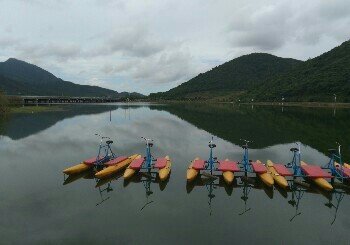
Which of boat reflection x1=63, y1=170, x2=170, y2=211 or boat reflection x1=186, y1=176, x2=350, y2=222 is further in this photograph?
boat reflection x1=63, y1=170, x2=170, y2=211

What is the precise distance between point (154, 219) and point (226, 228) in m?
5.21

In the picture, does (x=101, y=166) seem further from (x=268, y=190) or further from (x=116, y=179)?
(x=268, y=190)

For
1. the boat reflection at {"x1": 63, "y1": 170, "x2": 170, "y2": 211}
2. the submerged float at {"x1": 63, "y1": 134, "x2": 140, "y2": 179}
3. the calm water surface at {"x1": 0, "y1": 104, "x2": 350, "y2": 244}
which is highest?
the submerged float at {"x1": 63, "y1": 134, "x2": 140, "y2": 179}

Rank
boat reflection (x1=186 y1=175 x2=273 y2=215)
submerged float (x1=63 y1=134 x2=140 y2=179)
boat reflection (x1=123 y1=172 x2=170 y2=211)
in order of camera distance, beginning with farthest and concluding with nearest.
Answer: submerged float (x1=63 y1=134 x2=140 y2=179) < boat reflection (x1=123 y1=172 x2=170 y2=211) < boat reflection (x1=186 y1=175 x2=273 y2=215)

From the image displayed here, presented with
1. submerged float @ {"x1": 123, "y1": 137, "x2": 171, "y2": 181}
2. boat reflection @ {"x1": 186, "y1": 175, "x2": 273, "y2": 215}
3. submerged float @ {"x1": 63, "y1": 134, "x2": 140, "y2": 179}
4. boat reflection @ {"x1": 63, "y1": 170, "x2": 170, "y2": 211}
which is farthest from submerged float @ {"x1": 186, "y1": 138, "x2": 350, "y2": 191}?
submerged float @ {"x1": 63, "y1": 134, "x2": 140, "y2": 179}

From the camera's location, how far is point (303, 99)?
187 meters

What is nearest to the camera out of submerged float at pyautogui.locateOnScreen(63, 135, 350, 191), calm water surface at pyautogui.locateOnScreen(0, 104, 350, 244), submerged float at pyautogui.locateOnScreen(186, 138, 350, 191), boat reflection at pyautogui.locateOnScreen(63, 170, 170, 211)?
calm water surface at pyautogui.locateOnScreen(0, 104, 350, 244)

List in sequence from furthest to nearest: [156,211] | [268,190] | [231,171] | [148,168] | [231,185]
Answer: [148,168]
[231,171]
[231,185]
[268,190]
[156,211]

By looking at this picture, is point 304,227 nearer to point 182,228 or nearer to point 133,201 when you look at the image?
point 182,228

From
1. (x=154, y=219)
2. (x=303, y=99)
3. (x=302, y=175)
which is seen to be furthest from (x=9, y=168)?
(x=303, y=99)

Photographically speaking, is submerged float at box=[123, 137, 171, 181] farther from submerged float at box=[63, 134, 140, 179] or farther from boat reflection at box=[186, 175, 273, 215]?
boat reflection at box=[186, 175, 273, 215]

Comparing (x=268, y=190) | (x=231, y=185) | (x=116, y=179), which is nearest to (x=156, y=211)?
(x=231, y=185)

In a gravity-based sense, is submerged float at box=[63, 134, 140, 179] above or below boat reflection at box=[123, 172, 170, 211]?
above

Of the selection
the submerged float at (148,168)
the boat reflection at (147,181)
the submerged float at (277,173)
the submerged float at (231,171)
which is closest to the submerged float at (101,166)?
the submerged float at (231,171)
